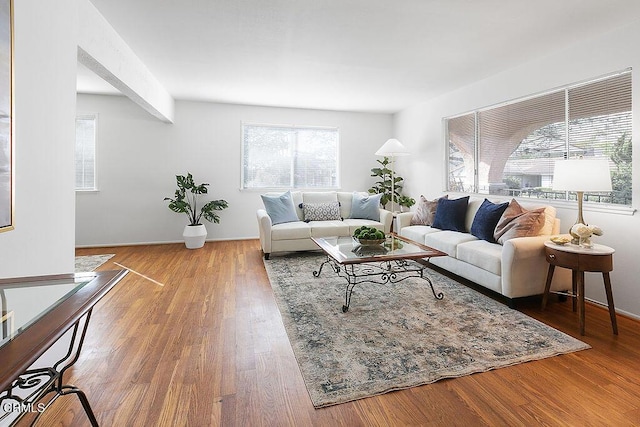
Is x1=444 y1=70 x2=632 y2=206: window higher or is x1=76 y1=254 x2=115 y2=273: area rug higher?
x1=444 y1=70 x2=632 y2=206: window

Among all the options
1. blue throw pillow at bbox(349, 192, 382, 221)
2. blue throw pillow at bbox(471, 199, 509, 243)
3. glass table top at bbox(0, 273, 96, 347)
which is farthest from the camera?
blue throw pillow at bbox(349, 192, 382, 221)

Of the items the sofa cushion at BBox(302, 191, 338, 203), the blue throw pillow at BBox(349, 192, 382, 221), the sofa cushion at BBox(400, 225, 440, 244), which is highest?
the sofa cushion at BBox(302, 191, 338, 203)

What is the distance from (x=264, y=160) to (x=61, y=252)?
4432 mm

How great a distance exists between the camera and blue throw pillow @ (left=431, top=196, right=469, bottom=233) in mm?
4109

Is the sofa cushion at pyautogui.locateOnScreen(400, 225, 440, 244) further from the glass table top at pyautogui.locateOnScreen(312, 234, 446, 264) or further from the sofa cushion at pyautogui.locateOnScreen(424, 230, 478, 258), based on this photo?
the glass table top at pyautogui.locateOnScreen(312, 234, 446, 264)

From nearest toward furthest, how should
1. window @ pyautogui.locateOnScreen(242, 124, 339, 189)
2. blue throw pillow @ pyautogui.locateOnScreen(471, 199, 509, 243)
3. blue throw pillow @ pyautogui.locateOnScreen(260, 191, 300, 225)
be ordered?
blue throw pillow @ pyautogui.locateOnScreen(471, 199, 509, 243) → blue throw pillow @ pyautogui.locateOnScreen(260, 191, 300, 225) → window @ pyautogui.locateOnScreen(242, 124, 339, 189)

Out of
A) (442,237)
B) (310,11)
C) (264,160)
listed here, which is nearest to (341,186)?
(264,160)

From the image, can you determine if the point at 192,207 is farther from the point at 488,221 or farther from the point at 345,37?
the point at 488,221

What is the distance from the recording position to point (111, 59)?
2.92 meters

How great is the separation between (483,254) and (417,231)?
47.2 inches

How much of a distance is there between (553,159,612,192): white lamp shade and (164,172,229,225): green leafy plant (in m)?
4.60

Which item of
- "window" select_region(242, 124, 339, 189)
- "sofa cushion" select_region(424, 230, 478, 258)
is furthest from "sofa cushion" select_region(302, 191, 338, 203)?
"sofa cushion" select_region(424, 230, 478, 258)

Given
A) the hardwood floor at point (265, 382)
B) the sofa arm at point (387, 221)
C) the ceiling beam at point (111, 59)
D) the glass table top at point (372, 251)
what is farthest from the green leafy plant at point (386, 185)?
the ceiling beam at point (111, 59)

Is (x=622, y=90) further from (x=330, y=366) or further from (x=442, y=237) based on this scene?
(x=330, y=366)
